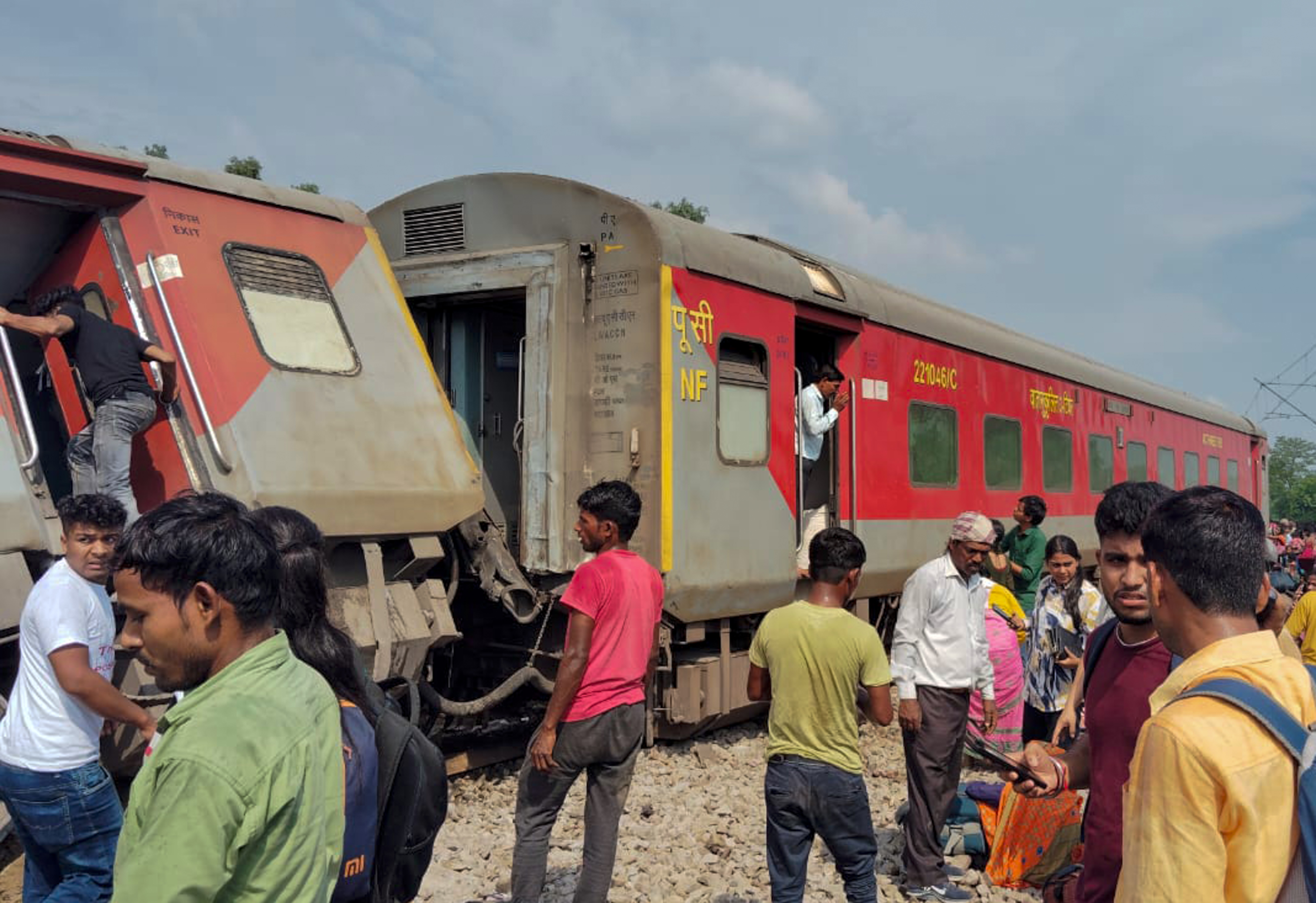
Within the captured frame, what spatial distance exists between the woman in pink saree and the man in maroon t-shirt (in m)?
3.24

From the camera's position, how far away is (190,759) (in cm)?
158

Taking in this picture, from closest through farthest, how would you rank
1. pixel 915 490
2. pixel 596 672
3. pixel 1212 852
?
pixel 1212 852
pixel 596 672
pixel 915 490

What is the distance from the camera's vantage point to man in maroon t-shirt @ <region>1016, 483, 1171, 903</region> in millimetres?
2578

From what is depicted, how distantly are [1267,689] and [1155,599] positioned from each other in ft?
0.93

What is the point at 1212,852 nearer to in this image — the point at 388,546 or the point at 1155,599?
the point at 1155,599

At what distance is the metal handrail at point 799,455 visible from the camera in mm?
7703

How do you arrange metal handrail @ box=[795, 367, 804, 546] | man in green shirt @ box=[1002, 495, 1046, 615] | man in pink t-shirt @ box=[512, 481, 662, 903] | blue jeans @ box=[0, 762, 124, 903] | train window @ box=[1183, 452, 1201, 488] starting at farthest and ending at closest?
train window @ box=[1183, 452, 1201, 488], man in green shirt @ box=[1002, 495, 1046, 615], metal handrail @ box=[795, 367, 804, 546], man in pink t-shirt @ box=[512, 481, 662, 903], blue jeans @ box=[0, 762, 124, 903]

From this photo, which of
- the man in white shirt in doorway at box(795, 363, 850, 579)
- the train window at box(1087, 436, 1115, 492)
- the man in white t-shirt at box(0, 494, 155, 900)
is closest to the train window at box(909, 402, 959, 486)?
the man in white shirt in doorway at box(795, 363, 850, 579)

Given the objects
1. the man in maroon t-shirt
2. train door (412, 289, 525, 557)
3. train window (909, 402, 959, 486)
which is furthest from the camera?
train window (909, 402, 959, 486)

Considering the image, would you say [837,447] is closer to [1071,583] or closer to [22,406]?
[1071,583]

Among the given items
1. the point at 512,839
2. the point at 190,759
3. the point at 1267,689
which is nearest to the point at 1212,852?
the point at 1267,689

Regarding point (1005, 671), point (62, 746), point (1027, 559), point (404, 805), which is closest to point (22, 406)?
point (62, 746)

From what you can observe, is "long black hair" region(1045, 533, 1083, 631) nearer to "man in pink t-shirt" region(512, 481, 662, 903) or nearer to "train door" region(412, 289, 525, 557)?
"man in pink t-shirt" region(512, 481, 662, 903)

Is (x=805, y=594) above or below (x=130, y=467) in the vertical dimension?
below
